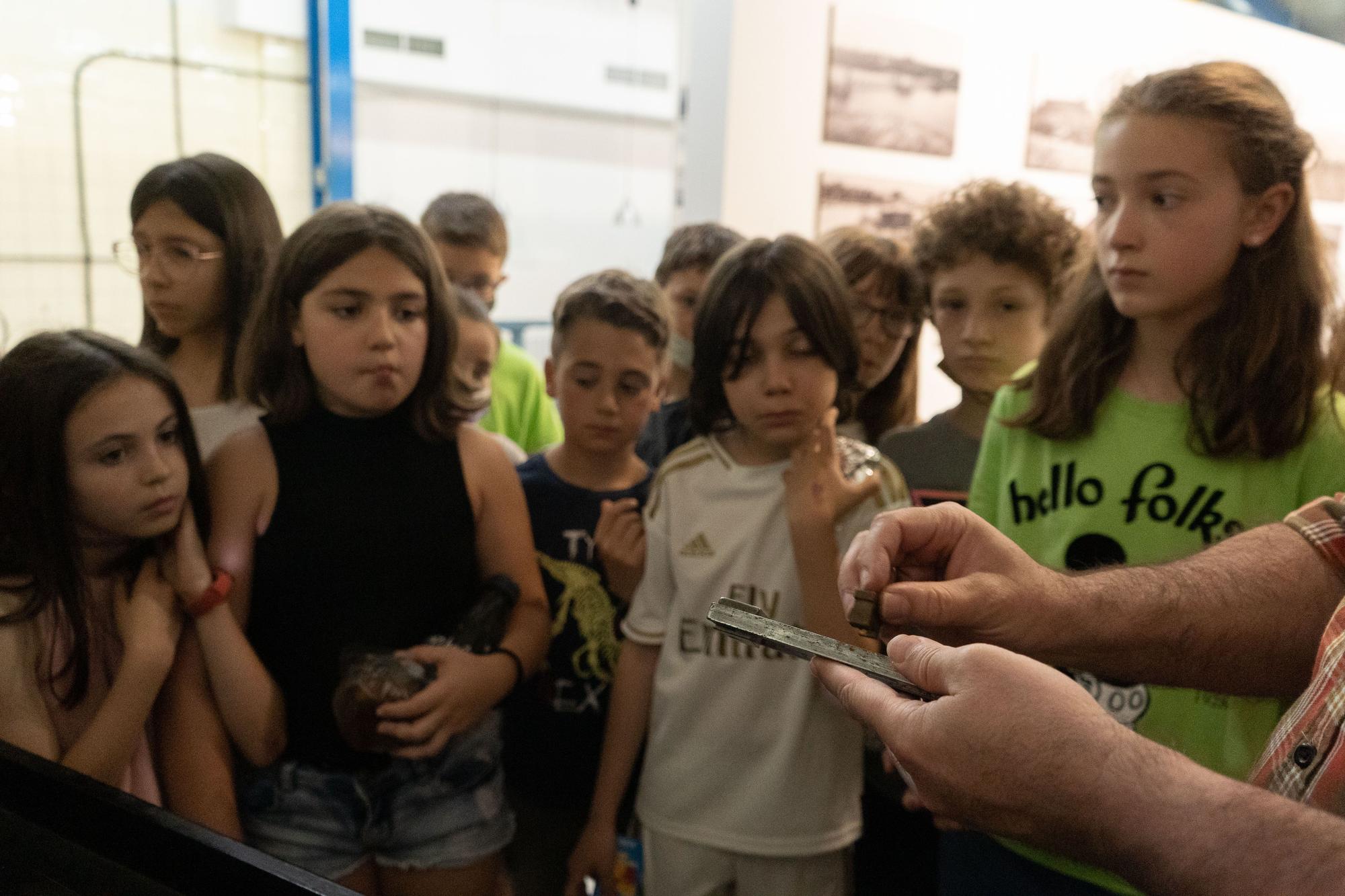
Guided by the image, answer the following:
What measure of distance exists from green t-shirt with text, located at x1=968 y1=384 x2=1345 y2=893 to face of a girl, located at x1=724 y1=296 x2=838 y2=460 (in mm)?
318

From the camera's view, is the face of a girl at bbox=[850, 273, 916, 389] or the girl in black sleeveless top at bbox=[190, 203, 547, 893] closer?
the girl in black sleeveless top at bbox=[190, 203, 547, 893]

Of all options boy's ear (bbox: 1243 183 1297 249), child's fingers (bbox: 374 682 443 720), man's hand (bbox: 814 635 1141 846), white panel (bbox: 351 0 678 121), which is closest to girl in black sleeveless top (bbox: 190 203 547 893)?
child's fingers (bbox: 374 682 443 720)

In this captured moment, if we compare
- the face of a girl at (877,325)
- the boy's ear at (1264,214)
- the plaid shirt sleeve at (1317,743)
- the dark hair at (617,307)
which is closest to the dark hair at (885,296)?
the face of a girl at (877,325)

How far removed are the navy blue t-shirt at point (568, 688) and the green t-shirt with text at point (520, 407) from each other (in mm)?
724

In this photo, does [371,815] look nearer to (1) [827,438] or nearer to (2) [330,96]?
(1) [827,438]

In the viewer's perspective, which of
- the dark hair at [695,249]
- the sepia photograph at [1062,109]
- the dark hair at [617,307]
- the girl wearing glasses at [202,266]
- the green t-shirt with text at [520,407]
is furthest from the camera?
the sepia photograph at [1062,109]

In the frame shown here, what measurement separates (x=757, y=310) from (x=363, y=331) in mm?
562

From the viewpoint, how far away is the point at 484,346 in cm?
201

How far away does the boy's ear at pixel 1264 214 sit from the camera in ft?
3.89

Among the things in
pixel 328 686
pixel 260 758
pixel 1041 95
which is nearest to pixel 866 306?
pixel 328 686

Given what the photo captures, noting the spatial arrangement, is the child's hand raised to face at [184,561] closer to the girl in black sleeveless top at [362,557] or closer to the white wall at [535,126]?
the girl in black sleeveless top at [362,557]

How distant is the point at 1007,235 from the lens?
170 centimetres

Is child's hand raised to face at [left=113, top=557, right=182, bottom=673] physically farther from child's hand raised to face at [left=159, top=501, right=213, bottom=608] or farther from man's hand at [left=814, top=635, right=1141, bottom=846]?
man's hand at [left=814, top=635, right=1141, bottom=846]

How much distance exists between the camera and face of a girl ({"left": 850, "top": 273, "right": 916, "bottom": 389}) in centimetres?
180
